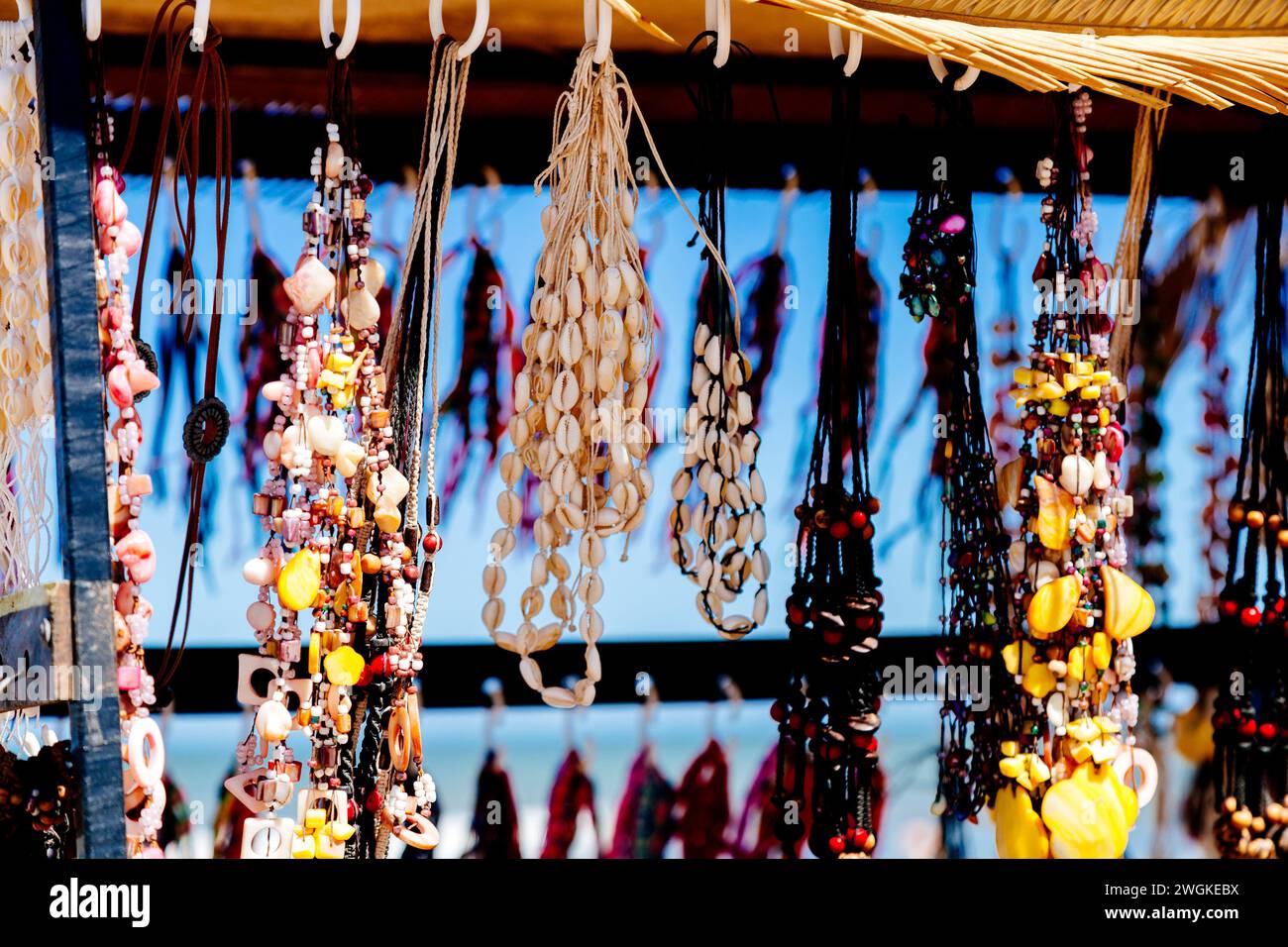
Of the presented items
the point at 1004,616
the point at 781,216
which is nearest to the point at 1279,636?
the point at 1004,616

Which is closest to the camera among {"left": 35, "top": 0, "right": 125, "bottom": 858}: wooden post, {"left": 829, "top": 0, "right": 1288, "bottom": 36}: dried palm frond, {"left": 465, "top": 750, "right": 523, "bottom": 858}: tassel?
{"left": 35, "top": 0, "right": 125, "bottom": 858}: wooden post

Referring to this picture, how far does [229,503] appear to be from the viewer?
2.00 metres

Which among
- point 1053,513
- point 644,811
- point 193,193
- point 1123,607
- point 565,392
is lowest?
point 644,811

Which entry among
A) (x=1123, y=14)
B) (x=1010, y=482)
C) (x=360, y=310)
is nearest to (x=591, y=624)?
(x=360, y=310)

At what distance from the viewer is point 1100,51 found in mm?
1508

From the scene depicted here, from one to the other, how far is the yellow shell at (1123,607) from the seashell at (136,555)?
3.48ft

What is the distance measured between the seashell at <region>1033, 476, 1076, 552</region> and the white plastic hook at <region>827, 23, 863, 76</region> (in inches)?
20.3

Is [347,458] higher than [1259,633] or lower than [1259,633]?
higher

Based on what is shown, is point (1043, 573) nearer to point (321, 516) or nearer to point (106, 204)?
point (321, 516)

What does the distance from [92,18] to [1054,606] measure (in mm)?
1222

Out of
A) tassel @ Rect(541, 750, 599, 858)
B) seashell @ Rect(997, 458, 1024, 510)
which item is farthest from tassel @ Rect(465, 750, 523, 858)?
seashell @ Rect(997, 458, 1024, 510)

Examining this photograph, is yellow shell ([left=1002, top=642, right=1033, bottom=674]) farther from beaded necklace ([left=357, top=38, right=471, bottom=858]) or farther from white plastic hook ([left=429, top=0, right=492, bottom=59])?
white plastic hook ([left=429, top=0, right=492, bottom=59])

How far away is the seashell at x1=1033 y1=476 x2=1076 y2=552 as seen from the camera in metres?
1.58
